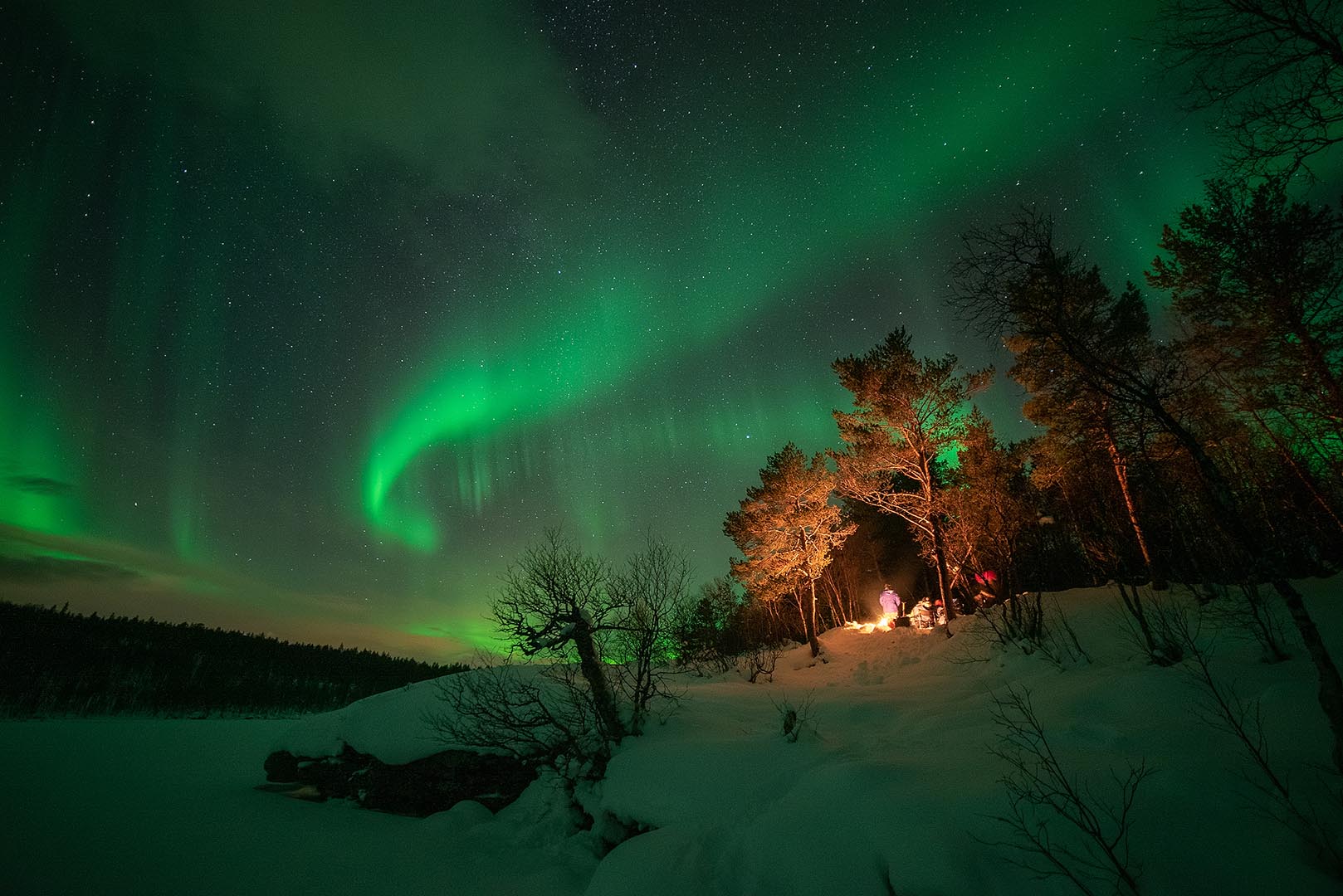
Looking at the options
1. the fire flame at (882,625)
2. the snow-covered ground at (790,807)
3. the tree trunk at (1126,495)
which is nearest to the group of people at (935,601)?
the fire flame at (882,625)

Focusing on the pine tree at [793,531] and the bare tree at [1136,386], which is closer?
the bare tree at [1136,386]

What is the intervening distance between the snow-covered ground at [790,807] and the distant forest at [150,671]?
183 feet

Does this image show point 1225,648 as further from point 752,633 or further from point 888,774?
point 752,633

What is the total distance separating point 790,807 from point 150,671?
103m

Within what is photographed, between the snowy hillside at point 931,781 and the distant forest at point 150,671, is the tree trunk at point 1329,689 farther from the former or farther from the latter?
the distant forest at point 150,671

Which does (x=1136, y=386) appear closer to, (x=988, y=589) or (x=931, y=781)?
(x=931, y=781)

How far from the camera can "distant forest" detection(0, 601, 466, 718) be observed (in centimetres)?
5734

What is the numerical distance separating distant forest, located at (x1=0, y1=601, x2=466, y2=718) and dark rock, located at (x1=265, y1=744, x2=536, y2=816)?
55.6 m

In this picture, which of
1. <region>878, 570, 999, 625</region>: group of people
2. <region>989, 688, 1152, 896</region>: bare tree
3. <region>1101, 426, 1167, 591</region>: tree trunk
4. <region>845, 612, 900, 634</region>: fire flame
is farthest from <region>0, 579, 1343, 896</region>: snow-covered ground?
<region>845, 612, 900, 634</region>: fire flame

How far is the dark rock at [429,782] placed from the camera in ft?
31.7

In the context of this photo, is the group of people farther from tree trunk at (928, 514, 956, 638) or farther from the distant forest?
the distant forest

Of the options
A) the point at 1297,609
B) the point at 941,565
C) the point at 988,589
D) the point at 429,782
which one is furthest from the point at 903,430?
the point at 429,782

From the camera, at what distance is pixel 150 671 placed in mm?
67812

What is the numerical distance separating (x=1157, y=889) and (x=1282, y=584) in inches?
136
